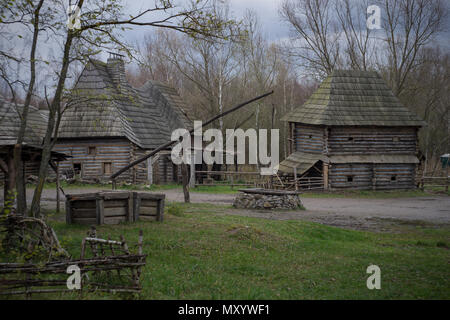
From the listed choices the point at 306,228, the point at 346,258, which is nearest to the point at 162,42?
the point at 306,228

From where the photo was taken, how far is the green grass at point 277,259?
7.18 m

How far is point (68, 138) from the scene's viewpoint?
1130 inches

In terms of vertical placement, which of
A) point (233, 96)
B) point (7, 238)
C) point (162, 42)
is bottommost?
point (7, 238)

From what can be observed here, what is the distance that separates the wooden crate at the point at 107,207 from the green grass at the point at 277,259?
41cm

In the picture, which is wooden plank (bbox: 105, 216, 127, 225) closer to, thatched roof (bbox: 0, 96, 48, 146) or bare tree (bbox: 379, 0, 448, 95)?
thatched roof (bbox: 0, 96, 48, 146)

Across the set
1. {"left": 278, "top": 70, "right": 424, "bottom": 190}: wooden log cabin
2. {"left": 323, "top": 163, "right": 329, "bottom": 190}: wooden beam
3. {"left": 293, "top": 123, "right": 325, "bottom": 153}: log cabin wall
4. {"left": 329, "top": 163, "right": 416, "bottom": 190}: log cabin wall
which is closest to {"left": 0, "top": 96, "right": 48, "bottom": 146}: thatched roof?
{"left": 278, "top": 70, "right": 424, "bottom": 190}: wooden log cabin

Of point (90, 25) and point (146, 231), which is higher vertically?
point (90, 25)

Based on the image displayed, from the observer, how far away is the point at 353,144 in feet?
94.8

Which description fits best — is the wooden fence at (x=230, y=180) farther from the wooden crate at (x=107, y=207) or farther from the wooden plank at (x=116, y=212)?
the wooden plank at (x=116, y=212)

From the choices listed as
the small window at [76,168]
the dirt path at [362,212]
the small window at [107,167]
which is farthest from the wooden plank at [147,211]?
the small window at [76,168]

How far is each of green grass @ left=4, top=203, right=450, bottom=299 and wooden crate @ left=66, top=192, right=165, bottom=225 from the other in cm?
41

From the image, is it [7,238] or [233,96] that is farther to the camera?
[233,96]
